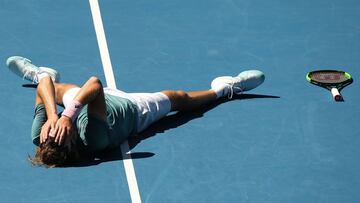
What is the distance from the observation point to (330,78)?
11.0 meters

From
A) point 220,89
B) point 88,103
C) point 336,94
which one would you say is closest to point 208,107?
point 220,89

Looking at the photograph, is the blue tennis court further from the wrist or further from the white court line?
the wrist

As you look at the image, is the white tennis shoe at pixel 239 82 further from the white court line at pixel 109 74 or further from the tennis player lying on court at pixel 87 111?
the white court line at pixel 109 74

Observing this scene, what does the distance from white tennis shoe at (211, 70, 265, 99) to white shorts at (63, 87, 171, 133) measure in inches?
30.7

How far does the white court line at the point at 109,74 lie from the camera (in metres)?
8.97

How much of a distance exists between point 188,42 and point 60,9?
1.69 metres

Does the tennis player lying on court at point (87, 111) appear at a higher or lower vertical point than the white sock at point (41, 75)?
lower

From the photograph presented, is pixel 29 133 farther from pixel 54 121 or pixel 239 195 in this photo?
pixel 239 195

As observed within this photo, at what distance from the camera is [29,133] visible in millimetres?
9719

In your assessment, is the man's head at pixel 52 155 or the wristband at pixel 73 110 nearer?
the man's head at pixel 52 155

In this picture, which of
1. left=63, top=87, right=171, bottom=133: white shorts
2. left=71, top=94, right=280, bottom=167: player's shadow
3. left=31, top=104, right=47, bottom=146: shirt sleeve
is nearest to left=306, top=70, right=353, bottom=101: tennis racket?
left=71, top=94, right=280, bottom=167: player's shadow

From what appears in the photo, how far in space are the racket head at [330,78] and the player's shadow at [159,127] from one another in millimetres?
577

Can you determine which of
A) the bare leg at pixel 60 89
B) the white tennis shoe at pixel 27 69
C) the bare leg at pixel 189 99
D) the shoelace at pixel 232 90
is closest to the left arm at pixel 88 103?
the bare leg at pixel 60 89

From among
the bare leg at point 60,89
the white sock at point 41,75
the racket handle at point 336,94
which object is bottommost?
the racket handle at point 336,94
